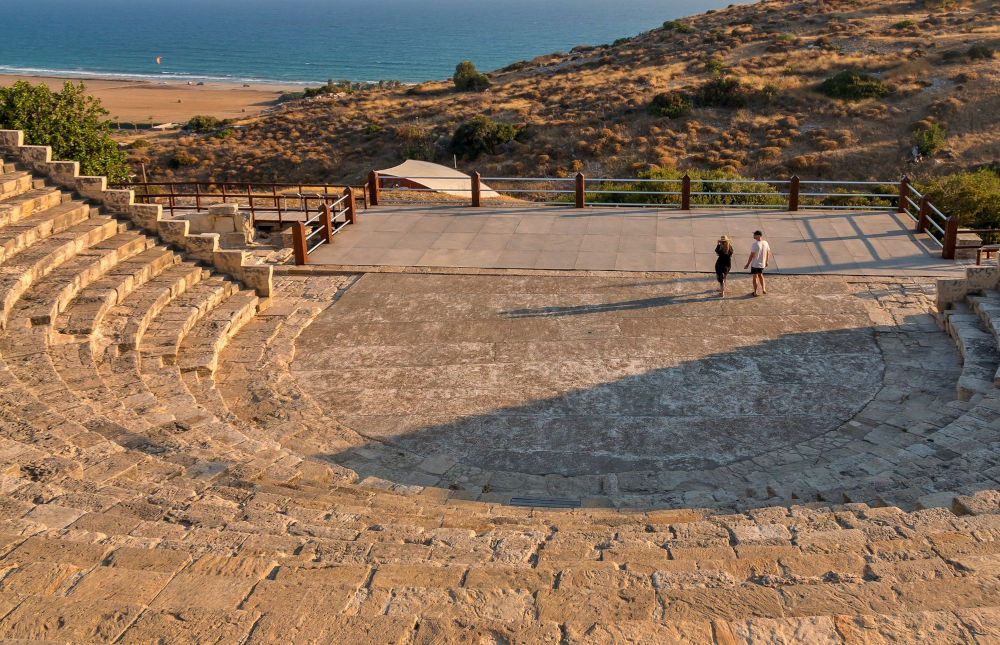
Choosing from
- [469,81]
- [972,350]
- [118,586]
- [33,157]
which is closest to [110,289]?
[33,157]

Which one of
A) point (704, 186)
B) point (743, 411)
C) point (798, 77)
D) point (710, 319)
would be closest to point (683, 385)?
point (743, 411)

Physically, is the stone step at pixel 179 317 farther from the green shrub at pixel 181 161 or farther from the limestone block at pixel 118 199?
the green shrub at pixel 181 161

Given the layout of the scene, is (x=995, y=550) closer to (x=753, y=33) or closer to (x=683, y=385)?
(x=683, y=385)

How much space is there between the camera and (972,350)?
12.8m

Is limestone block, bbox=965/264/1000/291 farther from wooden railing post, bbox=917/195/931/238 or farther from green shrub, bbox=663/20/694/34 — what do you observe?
green shrub, bbox=663/20/694/34

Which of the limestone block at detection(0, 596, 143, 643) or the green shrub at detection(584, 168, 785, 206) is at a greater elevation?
the green shrub at detection(584, 168, 785, 206)

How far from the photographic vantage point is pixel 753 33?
63.2 metres

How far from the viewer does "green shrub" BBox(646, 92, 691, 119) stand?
47375mm

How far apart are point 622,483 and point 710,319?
558 centimetres

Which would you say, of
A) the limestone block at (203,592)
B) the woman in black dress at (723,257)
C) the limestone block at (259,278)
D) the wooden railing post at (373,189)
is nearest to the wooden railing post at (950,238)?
the woman in black dress at (723,257)

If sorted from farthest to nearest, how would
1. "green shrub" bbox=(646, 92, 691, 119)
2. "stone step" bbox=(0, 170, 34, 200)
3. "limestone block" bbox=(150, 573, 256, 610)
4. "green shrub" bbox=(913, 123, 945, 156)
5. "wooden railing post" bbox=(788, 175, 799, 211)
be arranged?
"green shrub" bbox=(646, 92, 691, 119) → "green shrub" bbox=(913, 123, 945, 156) → "wooden railing post" bbox=(788, 175, 799, 211) → "stone step" bbox=(0, 170, 34, 200) → "limestone block" bbox=(150, 573, 256, 610)

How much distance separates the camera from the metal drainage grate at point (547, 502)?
9.60 m

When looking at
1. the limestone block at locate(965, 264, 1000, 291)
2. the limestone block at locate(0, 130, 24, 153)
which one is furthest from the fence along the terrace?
the limestone block at locate(0, 130, 24, 153)

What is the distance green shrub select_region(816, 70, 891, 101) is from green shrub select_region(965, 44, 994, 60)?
20.1ft
